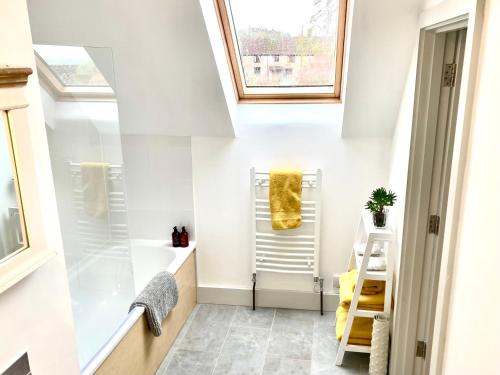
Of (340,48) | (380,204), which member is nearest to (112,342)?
(380,204)

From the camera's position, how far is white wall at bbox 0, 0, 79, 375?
1131 millimetres

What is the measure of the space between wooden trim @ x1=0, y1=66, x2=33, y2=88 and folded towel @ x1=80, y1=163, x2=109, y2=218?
1149 mm

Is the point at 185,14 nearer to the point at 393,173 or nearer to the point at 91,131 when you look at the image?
the point at 91,131

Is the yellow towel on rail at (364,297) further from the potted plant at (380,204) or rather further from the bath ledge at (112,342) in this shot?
the bath ledge at (112,342)

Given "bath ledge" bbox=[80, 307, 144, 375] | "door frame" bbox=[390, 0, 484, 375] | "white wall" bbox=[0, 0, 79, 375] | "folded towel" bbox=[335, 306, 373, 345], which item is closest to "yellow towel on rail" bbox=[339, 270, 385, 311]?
"folded towel" bbox=[335, 306, 373, 345]

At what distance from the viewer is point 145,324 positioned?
2.38 meters

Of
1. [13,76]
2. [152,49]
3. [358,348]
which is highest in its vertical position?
[152,49]

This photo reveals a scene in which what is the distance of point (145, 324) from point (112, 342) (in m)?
0.34

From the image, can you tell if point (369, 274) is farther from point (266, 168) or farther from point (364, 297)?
point (266, 168)

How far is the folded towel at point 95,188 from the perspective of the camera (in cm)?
226

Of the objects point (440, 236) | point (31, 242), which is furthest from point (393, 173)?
point (31, 242)

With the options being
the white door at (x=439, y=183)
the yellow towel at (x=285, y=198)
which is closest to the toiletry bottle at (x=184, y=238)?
the yellow towel at (x=285, y=198)

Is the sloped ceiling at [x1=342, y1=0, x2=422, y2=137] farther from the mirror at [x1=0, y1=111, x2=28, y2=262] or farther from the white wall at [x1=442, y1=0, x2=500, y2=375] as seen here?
the mirror at [x1=0, y1=111, x2=28, y2=262]

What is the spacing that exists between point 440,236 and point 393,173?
0.78m
